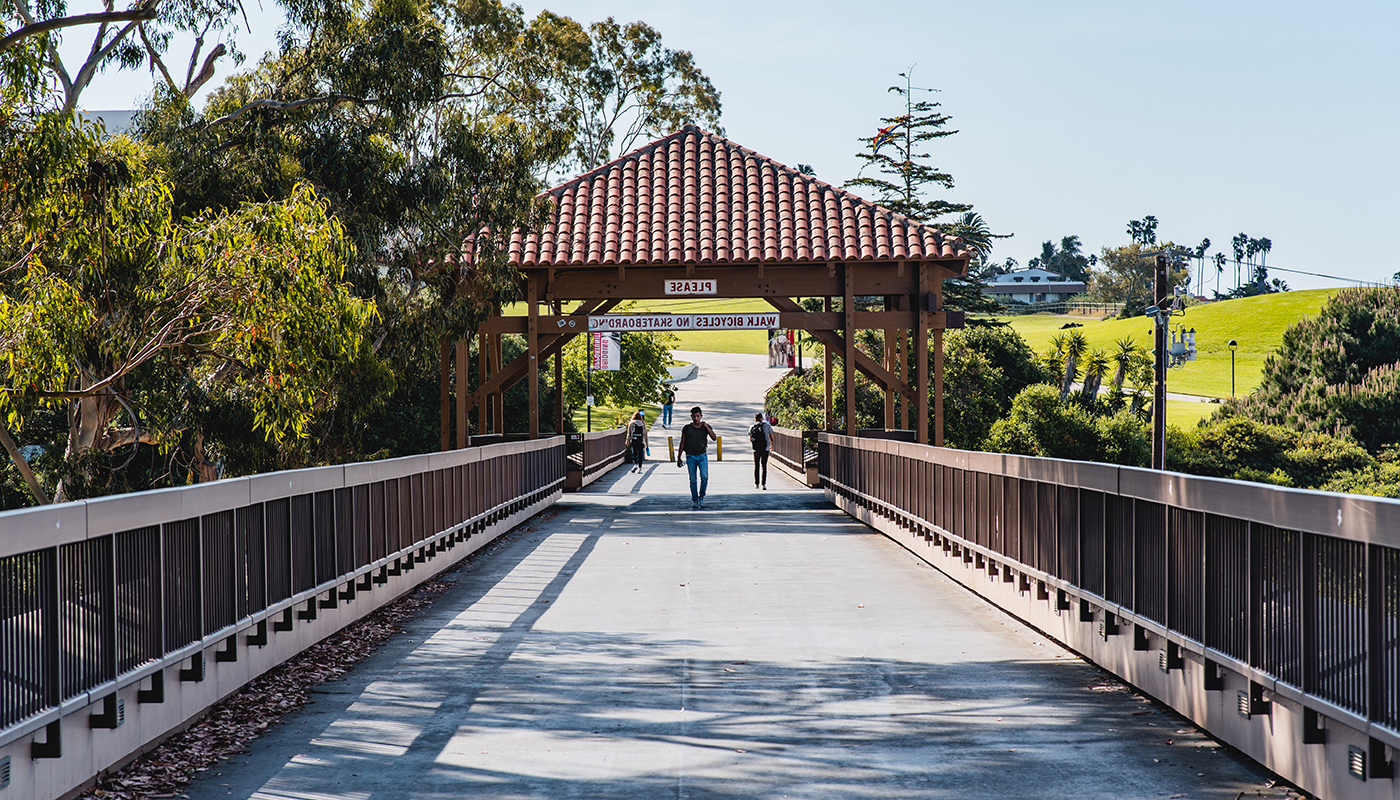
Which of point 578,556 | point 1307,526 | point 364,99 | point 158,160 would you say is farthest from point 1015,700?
point 364,99

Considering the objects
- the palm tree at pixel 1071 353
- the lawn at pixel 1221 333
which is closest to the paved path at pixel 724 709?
the palm tree at pixel 1071 353

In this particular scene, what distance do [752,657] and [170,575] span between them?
152 inches

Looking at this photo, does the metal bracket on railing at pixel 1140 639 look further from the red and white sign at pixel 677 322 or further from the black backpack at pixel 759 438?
the black backpack at pixel 759 438

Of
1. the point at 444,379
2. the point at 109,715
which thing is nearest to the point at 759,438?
the point at 444,379

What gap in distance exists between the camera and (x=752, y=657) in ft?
28.7

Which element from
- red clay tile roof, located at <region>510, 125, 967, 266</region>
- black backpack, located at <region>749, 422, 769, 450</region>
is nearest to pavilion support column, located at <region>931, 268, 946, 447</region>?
red clay tile roof, located at <region>510, 125, 967, 266</region>

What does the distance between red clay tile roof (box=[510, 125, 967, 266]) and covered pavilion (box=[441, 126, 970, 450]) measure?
0.04 metres

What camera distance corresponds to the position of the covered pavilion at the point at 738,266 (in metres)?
23.6

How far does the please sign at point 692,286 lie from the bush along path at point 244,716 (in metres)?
14.2

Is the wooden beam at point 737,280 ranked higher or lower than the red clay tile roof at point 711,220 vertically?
lower

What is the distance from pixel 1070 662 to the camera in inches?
337

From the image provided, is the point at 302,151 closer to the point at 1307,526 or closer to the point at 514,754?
the point at 514,754

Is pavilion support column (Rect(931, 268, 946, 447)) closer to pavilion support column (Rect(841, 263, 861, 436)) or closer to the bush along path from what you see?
pavilion support column (Rect(841, 263, 861, 436))

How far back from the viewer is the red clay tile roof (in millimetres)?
23703
